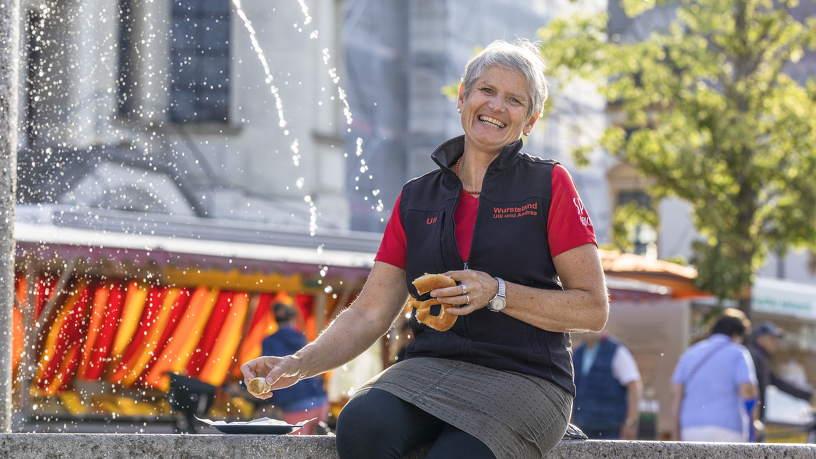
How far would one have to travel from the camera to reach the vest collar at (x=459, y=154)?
2.56 m

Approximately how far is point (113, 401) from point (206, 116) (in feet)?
25.3

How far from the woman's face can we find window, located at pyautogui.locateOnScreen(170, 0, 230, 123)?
13.7m

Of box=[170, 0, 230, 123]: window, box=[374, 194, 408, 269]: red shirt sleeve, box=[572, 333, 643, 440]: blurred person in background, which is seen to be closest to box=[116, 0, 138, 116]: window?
box=[170, 0, 230, 123]: window

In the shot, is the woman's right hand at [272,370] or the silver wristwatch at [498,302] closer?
the silver wristwatch at [498,302]

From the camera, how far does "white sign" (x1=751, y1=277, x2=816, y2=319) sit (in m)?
15.2

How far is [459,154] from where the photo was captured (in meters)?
2.76

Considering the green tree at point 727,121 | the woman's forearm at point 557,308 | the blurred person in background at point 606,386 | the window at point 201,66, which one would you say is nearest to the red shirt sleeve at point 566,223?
the woman's forearm at point 557,308

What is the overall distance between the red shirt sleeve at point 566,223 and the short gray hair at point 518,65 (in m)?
0.33

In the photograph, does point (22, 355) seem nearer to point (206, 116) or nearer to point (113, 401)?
point (113, 401)

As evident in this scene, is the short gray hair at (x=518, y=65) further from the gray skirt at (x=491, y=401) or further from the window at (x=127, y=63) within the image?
the window at (x=127, y=63)

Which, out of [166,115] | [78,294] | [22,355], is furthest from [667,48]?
[22,355]

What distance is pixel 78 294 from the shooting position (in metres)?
9.62

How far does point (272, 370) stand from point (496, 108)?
0.94 m

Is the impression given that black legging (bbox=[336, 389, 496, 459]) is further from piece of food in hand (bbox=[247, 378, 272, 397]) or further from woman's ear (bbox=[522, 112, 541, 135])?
woman's ear (bbox=[522, 112, 541, 135])
